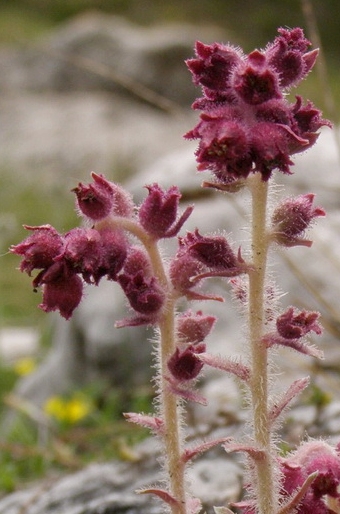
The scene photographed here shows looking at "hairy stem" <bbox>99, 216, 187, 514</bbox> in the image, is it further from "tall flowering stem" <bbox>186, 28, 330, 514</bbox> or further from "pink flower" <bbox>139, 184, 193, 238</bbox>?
"tall flowering stem" <bbox>186, 28, 330, 514</bbox>

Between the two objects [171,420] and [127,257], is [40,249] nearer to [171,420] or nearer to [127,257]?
[127,257]

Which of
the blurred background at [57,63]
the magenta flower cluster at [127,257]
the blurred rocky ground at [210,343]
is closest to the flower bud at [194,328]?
the magenta flower cluster at [127,257]

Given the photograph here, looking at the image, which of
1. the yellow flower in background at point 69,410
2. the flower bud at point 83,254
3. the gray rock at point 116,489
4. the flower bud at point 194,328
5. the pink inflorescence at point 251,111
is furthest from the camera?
the yellow flower in background at point 69,410

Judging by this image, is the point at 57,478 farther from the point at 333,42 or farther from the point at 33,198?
the point at 333,42

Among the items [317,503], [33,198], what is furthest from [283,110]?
[33,198]

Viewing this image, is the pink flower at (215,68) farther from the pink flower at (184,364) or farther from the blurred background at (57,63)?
the blurred background at (57,63)

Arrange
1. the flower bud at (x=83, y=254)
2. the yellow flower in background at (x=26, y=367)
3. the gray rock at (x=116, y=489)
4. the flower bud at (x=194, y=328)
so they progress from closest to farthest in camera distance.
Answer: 1. the flower bud at (x=83, y=254)
2. the flower bud at (x=194, y=328)
3. the gray rock at (x=116, y=489)
4. the yellow flower in background at (x=26, y=367)

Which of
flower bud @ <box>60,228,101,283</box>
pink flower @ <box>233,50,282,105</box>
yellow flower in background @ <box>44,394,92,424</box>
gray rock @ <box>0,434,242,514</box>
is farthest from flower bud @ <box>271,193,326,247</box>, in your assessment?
yellow flower in background @ <box>44,394,92,424</box>
